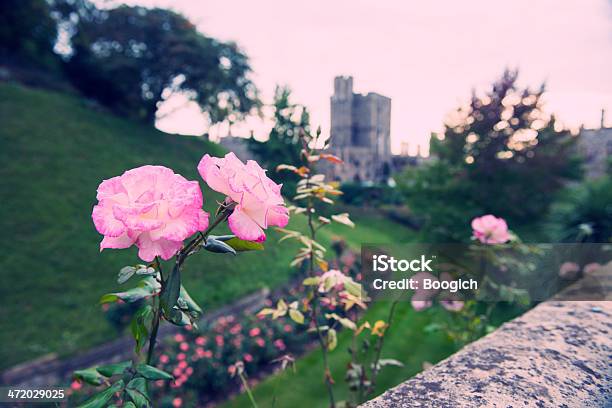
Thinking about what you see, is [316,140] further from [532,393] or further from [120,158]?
[120,158]

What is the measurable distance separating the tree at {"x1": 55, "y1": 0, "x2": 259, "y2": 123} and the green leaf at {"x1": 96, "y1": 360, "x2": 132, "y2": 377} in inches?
600

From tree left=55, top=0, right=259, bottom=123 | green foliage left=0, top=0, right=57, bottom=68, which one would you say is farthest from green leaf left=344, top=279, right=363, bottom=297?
green foliage left=0, top=0, right=57, bottom=68

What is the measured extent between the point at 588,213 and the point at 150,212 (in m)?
7.05

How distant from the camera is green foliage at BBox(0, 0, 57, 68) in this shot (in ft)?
41.6

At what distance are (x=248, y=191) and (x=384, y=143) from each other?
1294cm

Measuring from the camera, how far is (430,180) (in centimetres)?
819

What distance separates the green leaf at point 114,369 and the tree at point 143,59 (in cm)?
1523

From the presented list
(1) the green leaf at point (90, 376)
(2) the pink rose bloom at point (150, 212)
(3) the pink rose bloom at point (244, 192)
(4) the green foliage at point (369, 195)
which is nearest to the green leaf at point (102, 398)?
(1) the green leaf at point (90, 376)

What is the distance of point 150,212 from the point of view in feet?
2.63

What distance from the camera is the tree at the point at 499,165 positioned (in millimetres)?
7457

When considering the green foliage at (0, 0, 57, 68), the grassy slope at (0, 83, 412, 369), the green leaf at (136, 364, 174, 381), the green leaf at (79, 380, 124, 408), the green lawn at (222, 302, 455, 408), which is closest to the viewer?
the green leaf at (79, 380, 124, 408)

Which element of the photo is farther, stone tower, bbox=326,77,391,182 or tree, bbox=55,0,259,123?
tree, bbox=55,0,259,123

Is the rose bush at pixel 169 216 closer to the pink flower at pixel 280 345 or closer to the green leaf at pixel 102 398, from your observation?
the green leaf at pixel 102 398

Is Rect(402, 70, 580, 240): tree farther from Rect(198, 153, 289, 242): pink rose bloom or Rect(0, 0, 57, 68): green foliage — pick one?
Rect(0, 0, 57, 68): green foliage
